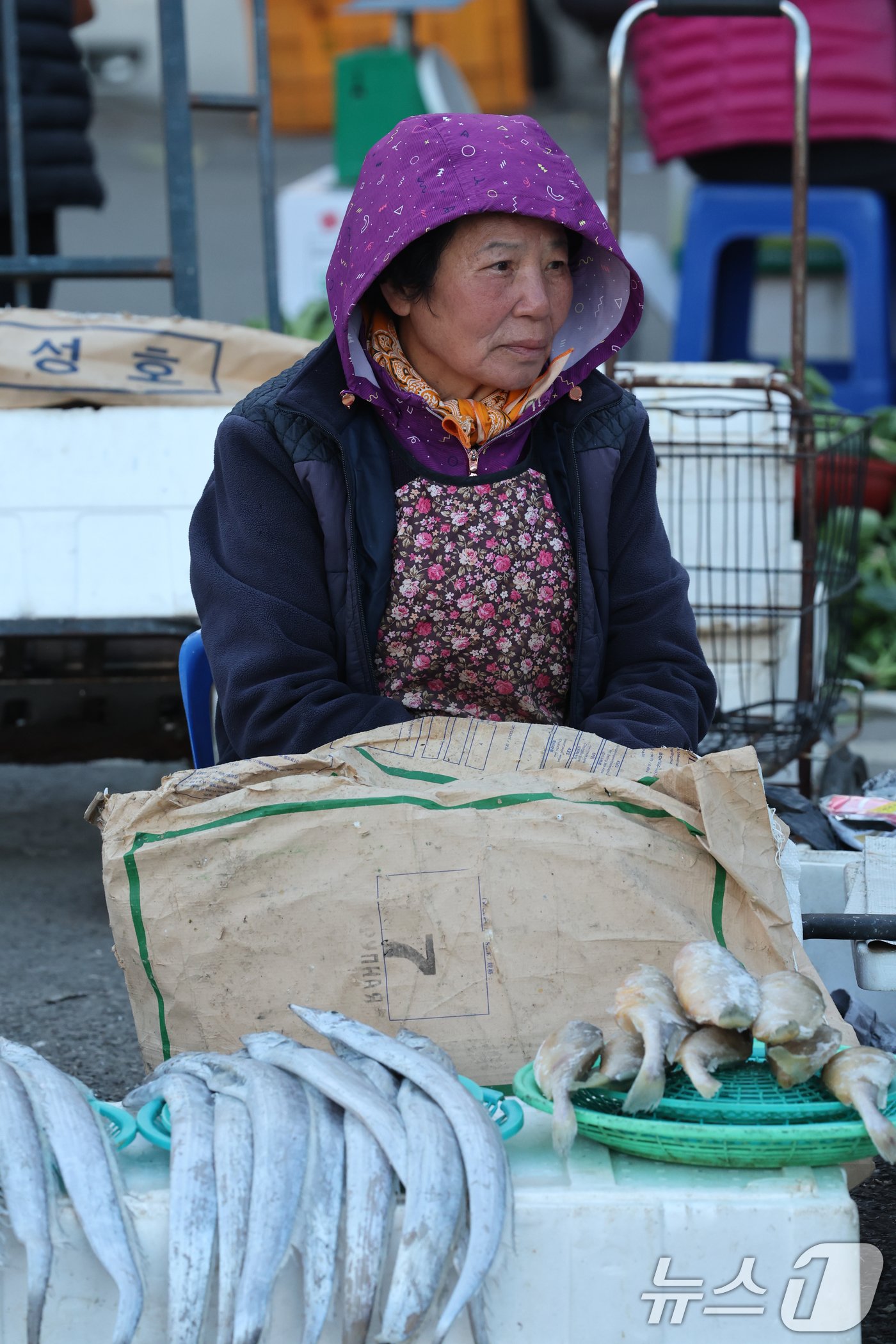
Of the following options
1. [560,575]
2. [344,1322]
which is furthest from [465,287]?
[344,1322]

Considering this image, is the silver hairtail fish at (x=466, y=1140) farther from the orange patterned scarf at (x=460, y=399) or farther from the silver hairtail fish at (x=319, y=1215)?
the orange patterned scarf at (x=460, y=399)

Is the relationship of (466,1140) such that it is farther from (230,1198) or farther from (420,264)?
(420,264)

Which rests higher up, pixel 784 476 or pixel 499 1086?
pixel 784 476

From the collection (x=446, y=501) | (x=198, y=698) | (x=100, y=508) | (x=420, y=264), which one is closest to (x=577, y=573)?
(x=446, y=501)

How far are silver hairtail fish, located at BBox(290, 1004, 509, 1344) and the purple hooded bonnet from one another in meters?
1.02

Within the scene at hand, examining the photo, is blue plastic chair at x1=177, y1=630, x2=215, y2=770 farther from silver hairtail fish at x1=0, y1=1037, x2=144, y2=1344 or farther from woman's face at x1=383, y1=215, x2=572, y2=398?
silver hairtail fish at x1=0, y1=1037, x2=144, y2=1344

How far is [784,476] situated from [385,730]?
2097 millimetres

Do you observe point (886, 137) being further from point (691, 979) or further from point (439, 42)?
point (439, 42)

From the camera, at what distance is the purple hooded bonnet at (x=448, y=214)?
7.25 ft

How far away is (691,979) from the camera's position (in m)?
1.61

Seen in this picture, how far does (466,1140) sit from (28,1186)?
1.34 feet

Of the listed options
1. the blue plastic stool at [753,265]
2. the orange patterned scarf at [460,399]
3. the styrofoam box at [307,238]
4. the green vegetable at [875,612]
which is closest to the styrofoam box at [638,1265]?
the orange patterned scarf at [460,399]

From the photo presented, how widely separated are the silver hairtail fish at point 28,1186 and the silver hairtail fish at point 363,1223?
272 mm

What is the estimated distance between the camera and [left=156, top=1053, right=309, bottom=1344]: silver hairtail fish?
4.57 ft
